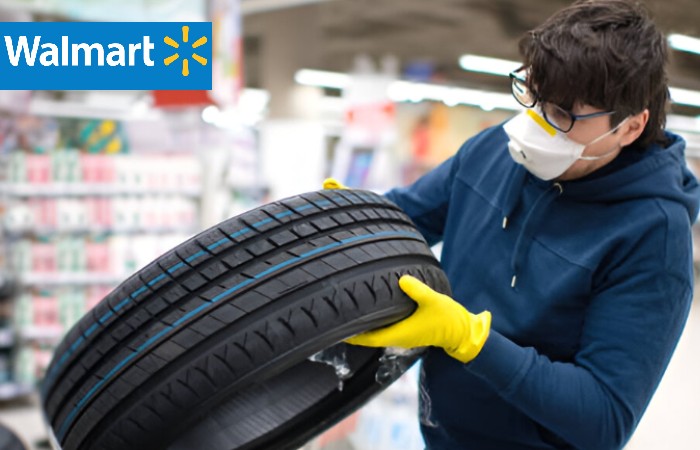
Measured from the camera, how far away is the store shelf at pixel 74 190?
4.16 metres

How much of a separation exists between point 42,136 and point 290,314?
12.5 feet

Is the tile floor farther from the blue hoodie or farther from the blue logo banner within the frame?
the blue logo banner

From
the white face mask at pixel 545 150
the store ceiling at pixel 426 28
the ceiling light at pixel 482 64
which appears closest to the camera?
the white face mask at pixel 545 150

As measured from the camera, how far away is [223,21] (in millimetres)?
3955

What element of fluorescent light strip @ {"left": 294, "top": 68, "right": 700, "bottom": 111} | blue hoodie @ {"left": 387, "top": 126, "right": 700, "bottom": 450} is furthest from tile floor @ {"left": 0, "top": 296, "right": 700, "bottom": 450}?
fluorescent light strip @ {"left": 294, "top": 68, "right": 700, "bottom": 111}

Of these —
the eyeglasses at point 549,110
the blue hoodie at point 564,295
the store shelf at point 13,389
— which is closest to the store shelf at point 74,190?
the store shelf at point 13,389

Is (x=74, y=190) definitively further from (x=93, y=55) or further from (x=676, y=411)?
(x=676, y=411)

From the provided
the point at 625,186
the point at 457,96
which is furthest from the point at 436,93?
the point at 625,186

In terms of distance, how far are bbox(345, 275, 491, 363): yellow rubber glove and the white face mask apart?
10.0 inches

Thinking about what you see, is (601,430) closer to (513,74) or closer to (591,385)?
(591,385)

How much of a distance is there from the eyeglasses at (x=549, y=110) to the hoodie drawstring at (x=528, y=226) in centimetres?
10

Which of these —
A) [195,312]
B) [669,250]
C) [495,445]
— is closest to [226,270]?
[195,312]

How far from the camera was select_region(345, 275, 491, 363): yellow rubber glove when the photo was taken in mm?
950

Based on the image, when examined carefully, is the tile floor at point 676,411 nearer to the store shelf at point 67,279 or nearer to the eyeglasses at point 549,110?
the store shelf at point 67,279
